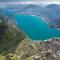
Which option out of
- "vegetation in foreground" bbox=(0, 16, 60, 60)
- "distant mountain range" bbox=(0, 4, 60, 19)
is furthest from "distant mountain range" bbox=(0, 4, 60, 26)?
"vegetation in foreground" bbox=(0, 16, 60, 60)

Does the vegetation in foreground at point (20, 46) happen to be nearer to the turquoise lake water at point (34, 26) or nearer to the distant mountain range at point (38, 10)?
the turquoise lake water at point (34, 26)

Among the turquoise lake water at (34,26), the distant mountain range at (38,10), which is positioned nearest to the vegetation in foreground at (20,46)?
the turquoise lake water at (34,26)

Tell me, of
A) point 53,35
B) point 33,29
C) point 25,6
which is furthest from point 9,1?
point 53,35

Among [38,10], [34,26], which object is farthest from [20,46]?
[38,10]

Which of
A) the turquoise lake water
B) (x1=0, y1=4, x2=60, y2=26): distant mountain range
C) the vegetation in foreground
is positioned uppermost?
(x1=0, y1=4, x2=60, y2=26): distant mountain range

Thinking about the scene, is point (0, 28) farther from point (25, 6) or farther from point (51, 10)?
point (51, 10)

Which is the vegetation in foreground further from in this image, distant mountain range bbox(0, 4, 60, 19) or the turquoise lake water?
distant mountain range bbox(0, 4, 60, 19)
